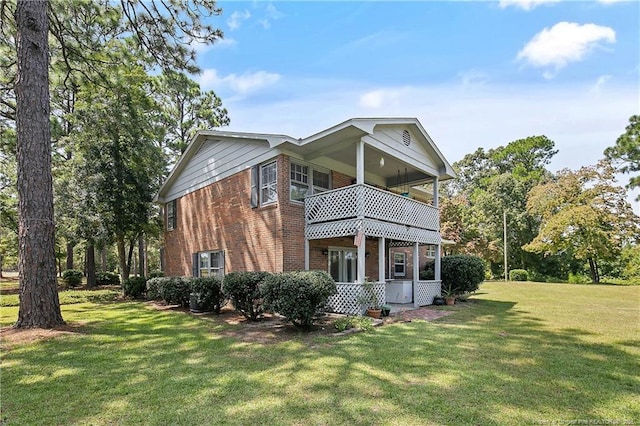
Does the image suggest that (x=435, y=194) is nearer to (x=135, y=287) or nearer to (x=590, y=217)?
(x=135, y=287)

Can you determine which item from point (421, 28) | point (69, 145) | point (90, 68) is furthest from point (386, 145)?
point (69, 145)

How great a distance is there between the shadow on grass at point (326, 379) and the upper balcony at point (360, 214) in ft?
11.8

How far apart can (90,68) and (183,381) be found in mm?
12952

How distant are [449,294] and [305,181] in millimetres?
7324

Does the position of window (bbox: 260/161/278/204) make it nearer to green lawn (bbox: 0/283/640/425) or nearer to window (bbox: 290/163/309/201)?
window (bbox: 290/163/309/201)

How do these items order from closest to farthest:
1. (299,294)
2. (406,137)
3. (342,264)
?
1. (299,294)
2. (406,137)
3. (342,264)

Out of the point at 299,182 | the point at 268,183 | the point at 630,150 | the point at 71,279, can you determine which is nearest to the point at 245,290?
the point at 268,183

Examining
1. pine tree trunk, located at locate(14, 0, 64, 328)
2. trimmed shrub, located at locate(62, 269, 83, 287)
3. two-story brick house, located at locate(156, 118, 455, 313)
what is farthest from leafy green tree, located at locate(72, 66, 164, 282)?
trimmed shrub, located at locate(62, 269, 83, 287)

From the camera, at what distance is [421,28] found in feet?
31.9

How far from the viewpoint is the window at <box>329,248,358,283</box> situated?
13.4 metres

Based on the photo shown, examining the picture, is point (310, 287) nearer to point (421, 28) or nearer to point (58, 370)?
point (58, 370)

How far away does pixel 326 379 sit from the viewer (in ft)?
17.2

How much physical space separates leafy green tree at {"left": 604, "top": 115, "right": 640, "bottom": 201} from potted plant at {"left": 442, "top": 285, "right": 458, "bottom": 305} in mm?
10977

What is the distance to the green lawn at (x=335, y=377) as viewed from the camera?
4148 mm
